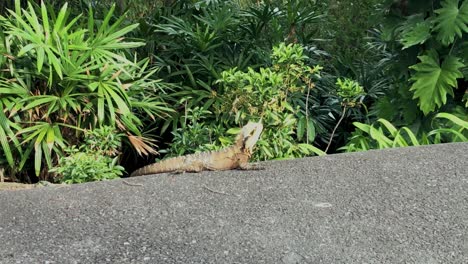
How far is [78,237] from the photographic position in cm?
294

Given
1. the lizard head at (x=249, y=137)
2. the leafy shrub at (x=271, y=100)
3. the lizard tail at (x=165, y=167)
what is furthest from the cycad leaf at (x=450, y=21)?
the lizard tail at (x=165, y=167)

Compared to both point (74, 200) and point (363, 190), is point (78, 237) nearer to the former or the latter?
point (74, 200)

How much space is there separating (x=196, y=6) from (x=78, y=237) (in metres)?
4.39

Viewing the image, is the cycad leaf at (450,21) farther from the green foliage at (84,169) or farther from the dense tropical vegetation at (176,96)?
the green foliage at (84,169)

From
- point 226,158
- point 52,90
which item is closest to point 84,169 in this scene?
point 52,90

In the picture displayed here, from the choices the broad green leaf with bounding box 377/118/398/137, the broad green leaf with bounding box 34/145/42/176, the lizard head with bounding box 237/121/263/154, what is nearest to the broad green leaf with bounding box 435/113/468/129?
the broad green leaf with bounding box 377/118/398/137

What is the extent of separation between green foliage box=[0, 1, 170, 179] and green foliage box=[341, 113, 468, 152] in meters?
2.00

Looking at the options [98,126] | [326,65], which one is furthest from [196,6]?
[98,126]

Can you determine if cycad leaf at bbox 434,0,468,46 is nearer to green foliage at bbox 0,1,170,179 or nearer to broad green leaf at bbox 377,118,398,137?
broad green leaf at bbox 377,118,398,137

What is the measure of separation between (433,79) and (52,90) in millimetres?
3174

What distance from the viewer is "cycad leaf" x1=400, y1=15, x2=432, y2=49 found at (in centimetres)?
466

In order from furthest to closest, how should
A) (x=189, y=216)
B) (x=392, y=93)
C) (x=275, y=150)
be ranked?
(x=392, y=93)
(x=275, y=150)
(x=189, y=216)

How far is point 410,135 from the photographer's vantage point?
15.4ft

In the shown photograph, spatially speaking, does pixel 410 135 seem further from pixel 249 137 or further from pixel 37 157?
pixel 37 157
